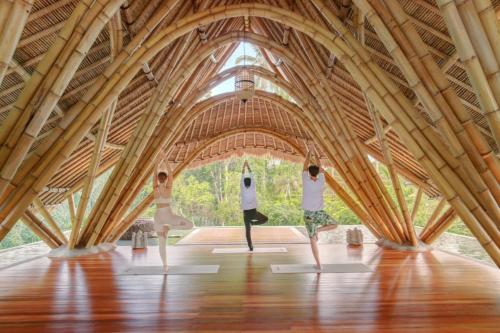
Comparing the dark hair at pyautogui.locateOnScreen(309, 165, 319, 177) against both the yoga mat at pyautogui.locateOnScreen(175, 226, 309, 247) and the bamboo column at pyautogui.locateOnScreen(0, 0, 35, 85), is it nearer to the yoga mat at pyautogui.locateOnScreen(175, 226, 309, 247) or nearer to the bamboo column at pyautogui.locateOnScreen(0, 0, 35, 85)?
the bamboo column at pyautogui.locateOnScreen(0, 0, 35, 85)

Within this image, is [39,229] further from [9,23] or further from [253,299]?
[253,299]

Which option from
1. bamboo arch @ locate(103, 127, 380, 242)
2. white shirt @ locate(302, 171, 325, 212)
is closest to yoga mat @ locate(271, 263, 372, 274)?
white shirt @ locate(302, 171, 325, 212)

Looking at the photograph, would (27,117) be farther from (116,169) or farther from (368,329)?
(368,329)

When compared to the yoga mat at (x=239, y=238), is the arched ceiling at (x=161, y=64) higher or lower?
higher

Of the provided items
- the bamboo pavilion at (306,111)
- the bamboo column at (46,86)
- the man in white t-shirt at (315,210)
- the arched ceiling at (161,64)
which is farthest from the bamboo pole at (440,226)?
the bamboo column at (46,86)

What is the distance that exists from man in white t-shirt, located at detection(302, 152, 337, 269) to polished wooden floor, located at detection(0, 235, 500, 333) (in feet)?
1.97

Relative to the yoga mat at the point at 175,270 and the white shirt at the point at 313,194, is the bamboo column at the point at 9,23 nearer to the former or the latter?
the yoga mat at the point at 175,270

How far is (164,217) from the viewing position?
5.66 m

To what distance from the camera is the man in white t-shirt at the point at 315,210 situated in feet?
18.7

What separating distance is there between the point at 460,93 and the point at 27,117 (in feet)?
24.9

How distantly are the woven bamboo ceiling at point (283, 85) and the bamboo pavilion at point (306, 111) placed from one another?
0.07 feet

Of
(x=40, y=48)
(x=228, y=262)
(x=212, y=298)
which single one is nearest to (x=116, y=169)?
(x=40, y=48)

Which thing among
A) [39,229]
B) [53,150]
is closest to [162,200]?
[53,150]

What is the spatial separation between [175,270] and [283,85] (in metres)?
8.22
